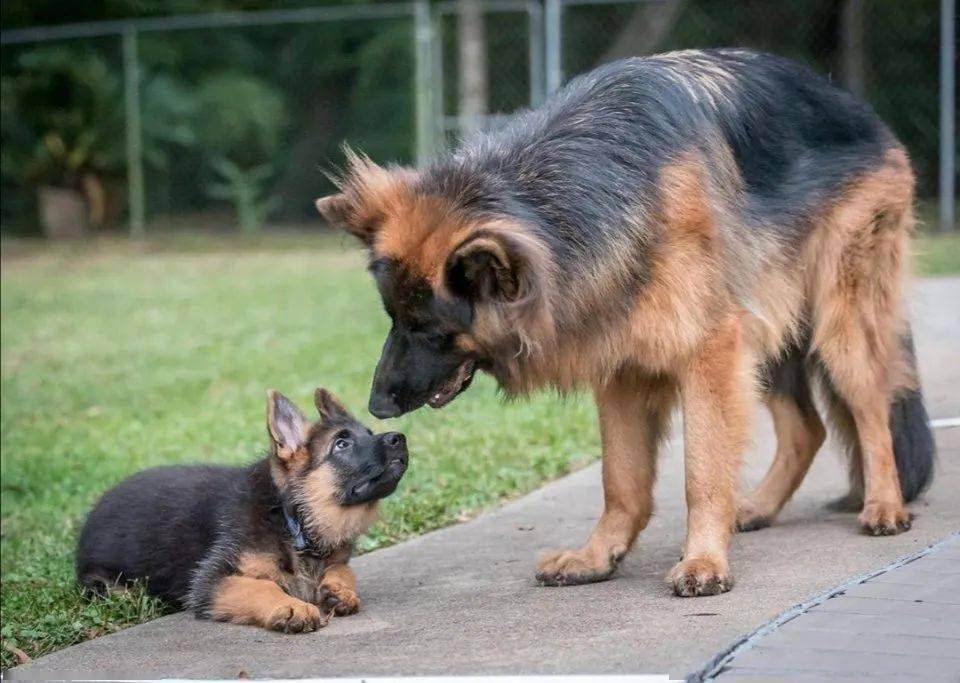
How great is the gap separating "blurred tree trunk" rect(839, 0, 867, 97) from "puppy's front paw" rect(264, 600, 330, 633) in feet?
53.4

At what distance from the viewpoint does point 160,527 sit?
5961mm

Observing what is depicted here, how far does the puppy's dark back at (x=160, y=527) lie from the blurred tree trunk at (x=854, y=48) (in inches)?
609

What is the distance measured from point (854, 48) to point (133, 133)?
37.9ft

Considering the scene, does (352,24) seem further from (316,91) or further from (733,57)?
(733,57)

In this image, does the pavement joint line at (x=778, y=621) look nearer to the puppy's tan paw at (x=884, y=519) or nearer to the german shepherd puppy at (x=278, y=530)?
the puppy's tan paw at (x=884, y=519)

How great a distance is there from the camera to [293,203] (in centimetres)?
2317

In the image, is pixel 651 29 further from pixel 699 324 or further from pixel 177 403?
pixel 699 324

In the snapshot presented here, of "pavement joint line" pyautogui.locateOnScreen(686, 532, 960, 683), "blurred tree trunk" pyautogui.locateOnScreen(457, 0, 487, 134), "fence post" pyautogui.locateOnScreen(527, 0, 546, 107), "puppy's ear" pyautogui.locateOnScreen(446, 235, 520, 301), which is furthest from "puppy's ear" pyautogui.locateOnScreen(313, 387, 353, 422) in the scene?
"blurred tree trunk" pyautogui.locateOnScreen(457, 0, 487, 134)

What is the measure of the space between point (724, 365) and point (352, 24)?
18960 millimetres

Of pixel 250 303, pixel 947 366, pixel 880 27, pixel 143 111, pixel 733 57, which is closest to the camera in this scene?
pixel 733 57

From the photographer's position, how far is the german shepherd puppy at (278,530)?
17.6ft

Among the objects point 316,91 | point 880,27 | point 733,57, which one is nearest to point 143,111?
point 316,91

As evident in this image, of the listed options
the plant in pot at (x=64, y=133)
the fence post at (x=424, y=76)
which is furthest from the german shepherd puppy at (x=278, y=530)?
the plant in pot at (x=64, y=133)

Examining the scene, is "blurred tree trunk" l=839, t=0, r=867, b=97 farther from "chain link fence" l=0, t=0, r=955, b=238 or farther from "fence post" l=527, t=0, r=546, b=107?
"fence post" l=527, t=0, r=546, b=107
